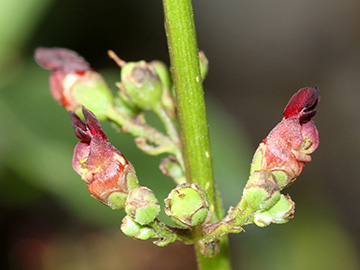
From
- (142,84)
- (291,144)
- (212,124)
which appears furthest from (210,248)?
(212,124)

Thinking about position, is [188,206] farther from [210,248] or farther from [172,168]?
[172,168]

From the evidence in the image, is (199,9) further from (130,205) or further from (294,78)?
(130,205)

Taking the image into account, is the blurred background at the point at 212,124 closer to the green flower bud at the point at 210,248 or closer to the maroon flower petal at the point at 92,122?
the green flower bud at the point at 210,248

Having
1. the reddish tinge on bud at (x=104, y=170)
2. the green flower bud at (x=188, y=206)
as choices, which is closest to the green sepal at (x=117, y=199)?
the reddish tinge on bud at (x=104, y=170)

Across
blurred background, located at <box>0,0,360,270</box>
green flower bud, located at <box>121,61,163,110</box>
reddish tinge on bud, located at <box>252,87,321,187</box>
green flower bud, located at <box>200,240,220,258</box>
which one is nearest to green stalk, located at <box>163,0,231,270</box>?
green flower bud, located at <box>200,240,220,258</box>

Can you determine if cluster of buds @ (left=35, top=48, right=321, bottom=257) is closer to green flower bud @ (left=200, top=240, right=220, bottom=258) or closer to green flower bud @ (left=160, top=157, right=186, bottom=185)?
green flower bud @ (left=200, top=240, right=220, bottom=258)

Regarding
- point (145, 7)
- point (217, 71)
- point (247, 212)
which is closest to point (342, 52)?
point (217, 71)
